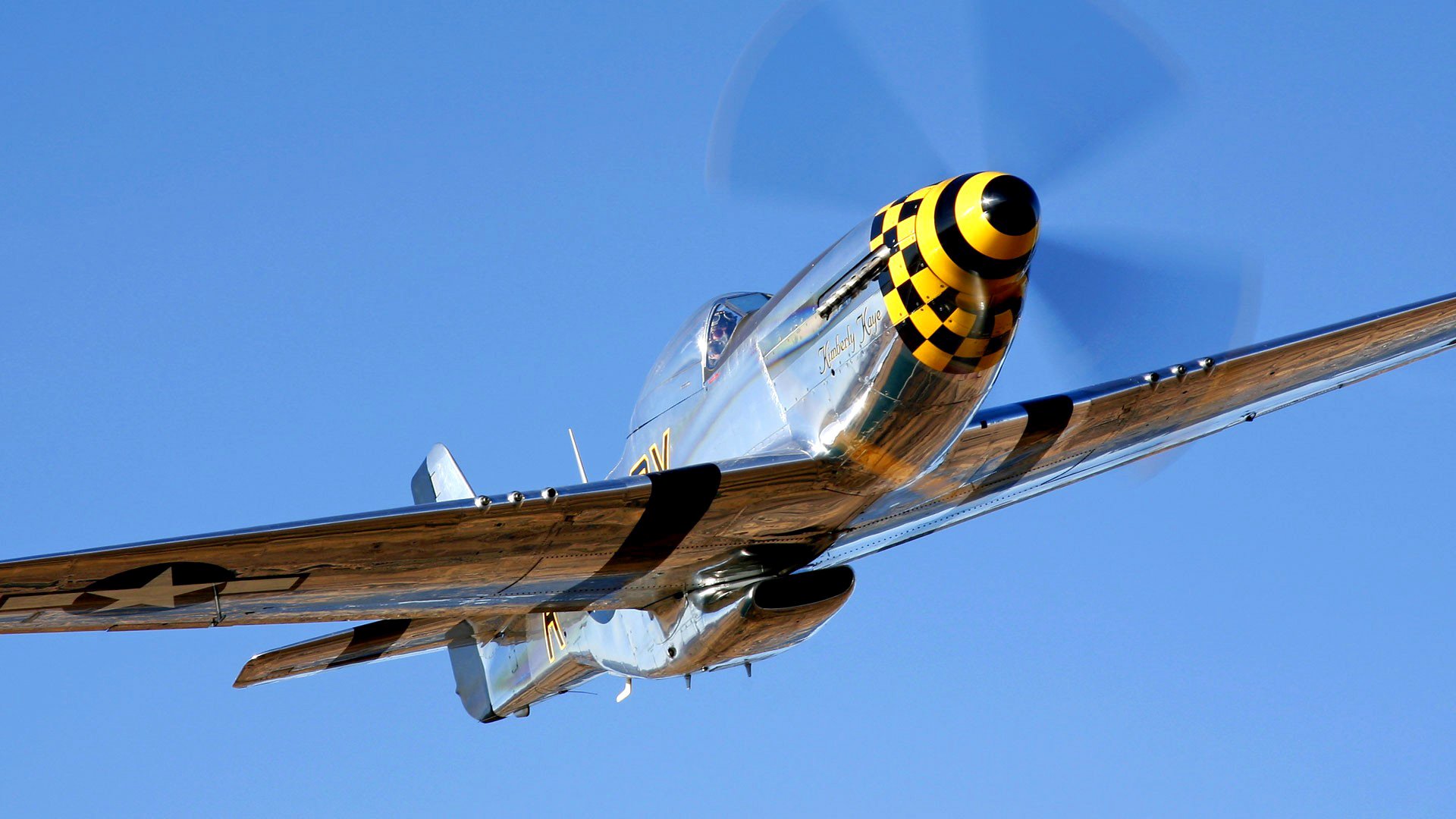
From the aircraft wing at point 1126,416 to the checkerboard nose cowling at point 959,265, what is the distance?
1939 millimetres

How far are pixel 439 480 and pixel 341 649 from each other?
3348mm

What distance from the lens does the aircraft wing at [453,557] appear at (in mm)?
11219

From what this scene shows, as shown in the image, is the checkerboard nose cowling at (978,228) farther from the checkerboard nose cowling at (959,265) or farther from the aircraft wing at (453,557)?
the aircraft wing at (453,557)

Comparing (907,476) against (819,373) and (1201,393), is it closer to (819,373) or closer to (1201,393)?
(819,373)

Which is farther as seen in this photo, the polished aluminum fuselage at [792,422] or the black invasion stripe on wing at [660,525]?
the black invasion stripe on wing at [660,525]

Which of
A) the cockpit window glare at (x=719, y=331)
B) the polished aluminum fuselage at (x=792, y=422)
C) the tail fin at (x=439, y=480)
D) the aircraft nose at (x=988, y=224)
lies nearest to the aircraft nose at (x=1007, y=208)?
the aircraft nose at (x=988, y=224)

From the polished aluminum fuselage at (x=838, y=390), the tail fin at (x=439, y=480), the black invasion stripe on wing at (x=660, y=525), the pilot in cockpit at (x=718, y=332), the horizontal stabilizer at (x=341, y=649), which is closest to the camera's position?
the polished aluminum fuselage at (x=838, y=390)

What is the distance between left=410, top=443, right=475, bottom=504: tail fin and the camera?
18.5 metres

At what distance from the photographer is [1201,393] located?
1531 cm

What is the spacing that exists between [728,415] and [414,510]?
2988 millimetres

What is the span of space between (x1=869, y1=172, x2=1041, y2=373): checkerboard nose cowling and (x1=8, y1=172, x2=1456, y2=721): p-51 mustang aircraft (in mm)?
17

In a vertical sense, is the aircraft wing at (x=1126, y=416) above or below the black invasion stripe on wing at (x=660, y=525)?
above

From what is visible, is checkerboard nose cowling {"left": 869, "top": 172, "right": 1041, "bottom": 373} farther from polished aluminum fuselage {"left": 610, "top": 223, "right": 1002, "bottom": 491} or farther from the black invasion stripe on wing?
the black invasion stripe on wing

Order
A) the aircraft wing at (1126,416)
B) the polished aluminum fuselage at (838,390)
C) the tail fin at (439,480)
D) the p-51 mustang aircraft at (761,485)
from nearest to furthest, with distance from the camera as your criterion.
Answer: the p-51 mustang aircraft at (761,485) → the polished aluminum fuselage at (838,390) → the aircraft wing at (1126,416) → the tail fin at (439,480)
